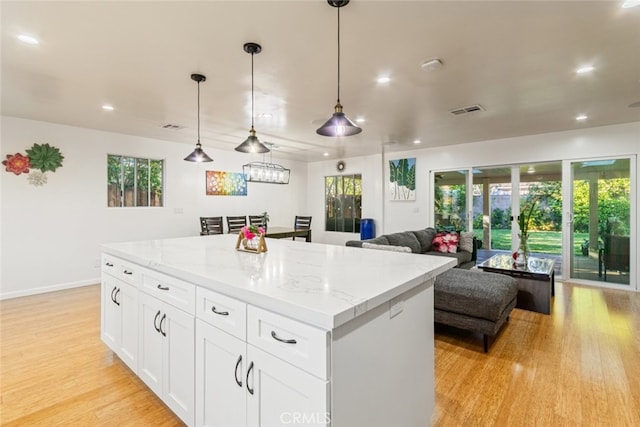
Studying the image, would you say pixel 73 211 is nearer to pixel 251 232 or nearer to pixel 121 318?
pixel 121 318

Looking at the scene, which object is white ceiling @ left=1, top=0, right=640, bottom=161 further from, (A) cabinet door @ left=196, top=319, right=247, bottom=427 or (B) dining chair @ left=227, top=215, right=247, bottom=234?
(B) dining chair @ left=227, top=215, right=247, bottom=234

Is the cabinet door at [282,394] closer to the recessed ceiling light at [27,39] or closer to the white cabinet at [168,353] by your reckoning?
the white cabinet at [168,353]

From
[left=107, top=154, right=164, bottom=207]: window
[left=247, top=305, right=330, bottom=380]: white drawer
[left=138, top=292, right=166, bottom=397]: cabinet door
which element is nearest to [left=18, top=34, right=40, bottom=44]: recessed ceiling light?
[left=138, top=292, right=166, bottom=397]: cabinet door

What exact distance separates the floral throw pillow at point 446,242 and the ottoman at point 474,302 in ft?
7.06

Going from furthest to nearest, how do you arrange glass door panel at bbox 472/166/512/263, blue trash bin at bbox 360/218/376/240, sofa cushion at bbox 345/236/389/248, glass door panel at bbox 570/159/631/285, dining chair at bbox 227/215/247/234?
blue trash bin at bbox 360/218/376/240 → dining chair at bbox 227/215/247/234 → glass door panel at bbox 472/166/512/263 → glass door panel at bbox 570/159/631/285 → sofa cushion at bbox 345/236/389/248

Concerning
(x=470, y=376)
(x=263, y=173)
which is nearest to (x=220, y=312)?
(x=470, y=376)

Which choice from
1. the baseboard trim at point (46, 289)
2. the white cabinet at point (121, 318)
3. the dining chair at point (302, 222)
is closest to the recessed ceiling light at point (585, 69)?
the white cabinet at point (121, 318)

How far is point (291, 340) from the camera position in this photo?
109 centimetres

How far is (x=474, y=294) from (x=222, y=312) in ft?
7.50

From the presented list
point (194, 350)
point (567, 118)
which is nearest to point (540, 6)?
point (194, 350)

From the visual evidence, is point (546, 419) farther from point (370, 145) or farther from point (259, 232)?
point (370, 145)

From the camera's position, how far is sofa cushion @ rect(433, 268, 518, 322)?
2635 millimetres

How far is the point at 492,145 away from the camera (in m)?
5.87

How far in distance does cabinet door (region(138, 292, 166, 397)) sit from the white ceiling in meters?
1.91
